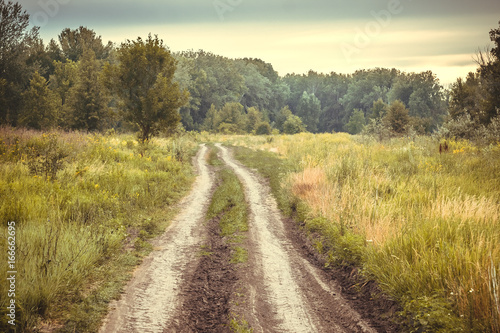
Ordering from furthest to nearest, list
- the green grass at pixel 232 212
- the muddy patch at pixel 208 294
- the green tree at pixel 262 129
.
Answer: the green tree at pixel 262 129 → the green grass at pixel 232 212 → the muddy patch at pixel 208 294

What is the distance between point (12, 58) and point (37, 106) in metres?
4.96

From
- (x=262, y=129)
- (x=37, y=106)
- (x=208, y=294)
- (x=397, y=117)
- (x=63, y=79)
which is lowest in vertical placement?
(x=208, y=294)

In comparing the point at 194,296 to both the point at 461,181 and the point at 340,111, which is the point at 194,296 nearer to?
the point at 461,181

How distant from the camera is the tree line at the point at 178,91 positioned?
18.5 meters

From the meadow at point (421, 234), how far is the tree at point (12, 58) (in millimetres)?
31636

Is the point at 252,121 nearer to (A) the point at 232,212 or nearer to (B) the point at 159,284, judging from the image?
(A) the point at 232,212

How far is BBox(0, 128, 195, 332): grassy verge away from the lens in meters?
4.42

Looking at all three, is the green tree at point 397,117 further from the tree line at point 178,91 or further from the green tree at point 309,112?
the green tree at point 309,112

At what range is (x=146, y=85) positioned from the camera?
1848 centimetres

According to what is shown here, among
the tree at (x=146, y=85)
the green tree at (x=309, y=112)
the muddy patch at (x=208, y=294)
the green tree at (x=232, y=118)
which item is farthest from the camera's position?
the green tree at (x=309, y=112)

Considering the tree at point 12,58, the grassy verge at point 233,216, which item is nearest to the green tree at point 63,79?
the tree at point 12,58

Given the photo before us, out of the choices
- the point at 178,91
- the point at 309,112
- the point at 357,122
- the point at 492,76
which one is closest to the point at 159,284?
the point at 178,91

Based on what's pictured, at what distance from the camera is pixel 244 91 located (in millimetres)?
94438

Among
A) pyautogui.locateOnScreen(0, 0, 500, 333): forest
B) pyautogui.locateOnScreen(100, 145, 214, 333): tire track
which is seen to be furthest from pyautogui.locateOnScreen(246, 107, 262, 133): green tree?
pyautogui.locateOnScreen(100, 145, 214, 333): tire track
